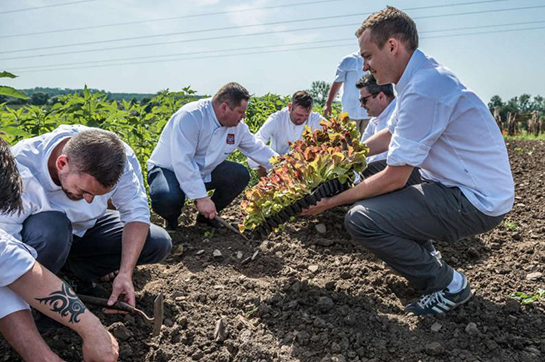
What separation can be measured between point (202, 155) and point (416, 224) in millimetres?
2416

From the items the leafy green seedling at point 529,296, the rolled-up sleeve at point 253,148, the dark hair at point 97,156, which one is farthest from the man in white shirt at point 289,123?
the dark hair at point 97,156

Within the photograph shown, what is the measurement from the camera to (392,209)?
2809 mm

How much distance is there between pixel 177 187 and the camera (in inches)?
173

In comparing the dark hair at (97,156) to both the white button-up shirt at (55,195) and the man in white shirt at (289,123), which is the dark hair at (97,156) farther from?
the man in white shirt at (289,123)

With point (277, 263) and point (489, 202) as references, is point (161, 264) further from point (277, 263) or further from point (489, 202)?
point (489, 202)

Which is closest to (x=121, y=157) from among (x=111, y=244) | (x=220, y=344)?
(x=111, y=244)

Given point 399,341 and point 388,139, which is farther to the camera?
point 388,139

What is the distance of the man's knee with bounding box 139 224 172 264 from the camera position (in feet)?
10.1

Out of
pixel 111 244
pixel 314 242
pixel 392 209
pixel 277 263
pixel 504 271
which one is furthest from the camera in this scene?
pixel 314 242

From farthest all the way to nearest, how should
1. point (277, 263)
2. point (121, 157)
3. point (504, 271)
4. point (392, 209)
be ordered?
point (277, 263) < point (504, 271) < point (392, 209) < point (121, 157)

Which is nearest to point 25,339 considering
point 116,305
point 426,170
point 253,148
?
point 116,305

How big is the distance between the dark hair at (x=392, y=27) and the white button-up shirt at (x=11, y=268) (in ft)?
6.74

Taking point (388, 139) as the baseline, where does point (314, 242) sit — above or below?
below

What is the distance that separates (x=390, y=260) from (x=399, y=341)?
1.56 feet
